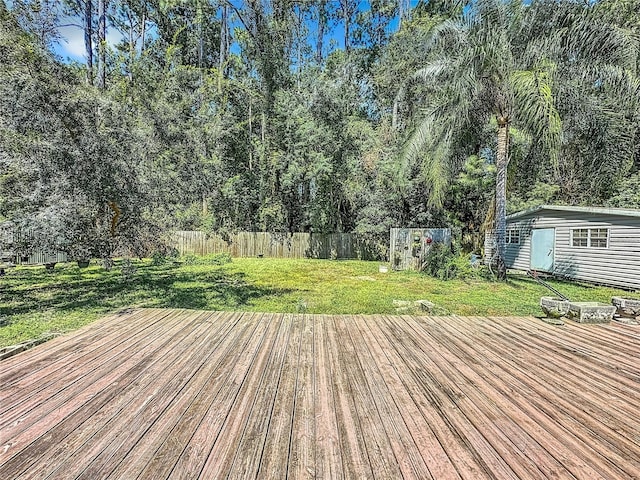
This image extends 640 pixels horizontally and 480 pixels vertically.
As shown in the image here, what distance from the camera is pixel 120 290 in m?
6.85

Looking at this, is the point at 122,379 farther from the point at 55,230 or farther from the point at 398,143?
the point at 398,143

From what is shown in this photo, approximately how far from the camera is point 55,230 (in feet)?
15.2

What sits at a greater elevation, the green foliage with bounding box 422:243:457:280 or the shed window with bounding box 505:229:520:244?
the shed window with bounding box 505:229:520:244

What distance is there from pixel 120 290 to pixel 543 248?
11.4 meters

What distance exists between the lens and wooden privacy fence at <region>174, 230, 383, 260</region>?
14.9 m

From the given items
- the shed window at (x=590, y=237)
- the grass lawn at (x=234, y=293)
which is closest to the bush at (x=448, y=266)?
the grass lawn at (x=234, y=293)

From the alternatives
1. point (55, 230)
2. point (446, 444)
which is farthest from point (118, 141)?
point (446, 444)

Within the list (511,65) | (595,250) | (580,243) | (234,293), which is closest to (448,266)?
(580,243)

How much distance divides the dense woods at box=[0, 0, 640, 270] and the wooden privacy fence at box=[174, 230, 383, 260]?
754 mm

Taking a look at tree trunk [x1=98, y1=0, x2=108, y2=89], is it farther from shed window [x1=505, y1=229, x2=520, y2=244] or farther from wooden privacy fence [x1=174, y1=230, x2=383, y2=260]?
shed window [x1=505, y1=229, x2=520, y2=244]

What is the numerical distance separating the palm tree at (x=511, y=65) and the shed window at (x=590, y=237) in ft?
6.84

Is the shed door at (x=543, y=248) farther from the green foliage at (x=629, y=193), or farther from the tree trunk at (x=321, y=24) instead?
the tree trunk at (x=321, y=24)

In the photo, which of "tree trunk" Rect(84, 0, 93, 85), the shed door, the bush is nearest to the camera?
the bush

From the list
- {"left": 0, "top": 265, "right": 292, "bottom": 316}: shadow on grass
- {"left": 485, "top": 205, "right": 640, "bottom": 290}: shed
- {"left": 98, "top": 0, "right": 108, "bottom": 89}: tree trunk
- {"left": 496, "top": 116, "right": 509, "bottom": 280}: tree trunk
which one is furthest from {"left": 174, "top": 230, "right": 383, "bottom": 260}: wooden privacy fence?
{"left": 98, "top": 0, "right": 108, "bottom": 89}: tree trunk
